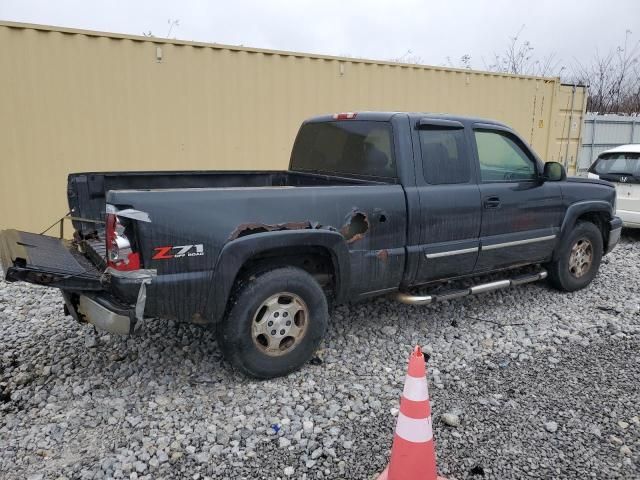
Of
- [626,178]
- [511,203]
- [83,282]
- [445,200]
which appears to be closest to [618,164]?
[626,178]

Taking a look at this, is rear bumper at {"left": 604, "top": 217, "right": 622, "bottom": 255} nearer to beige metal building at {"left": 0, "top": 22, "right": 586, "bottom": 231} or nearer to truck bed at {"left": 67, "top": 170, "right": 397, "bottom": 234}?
truck bed at {"left": 67, "top": 170, "right": 397, "bottom": 234}

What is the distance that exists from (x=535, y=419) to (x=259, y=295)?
73.0 inches

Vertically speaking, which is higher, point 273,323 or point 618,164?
point 618,164

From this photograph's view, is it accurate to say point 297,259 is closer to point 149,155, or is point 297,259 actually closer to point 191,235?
point 191,235

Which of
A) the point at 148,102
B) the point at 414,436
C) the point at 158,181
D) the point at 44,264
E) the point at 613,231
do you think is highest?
the point at 148,102

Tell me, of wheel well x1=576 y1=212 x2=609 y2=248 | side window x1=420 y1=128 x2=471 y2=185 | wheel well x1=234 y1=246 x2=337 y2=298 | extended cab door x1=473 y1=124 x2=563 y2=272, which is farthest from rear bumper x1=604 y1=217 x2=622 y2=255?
wheel well x1=234 y1=246 x2=337 y2=298

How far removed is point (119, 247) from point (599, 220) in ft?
16.3

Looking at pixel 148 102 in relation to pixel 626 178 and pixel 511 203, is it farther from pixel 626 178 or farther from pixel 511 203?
pixel 626 178

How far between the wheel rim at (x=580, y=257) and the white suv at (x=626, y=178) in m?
2.83

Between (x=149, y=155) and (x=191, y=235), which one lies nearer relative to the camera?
(x=191, y=235)

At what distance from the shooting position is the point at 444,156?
4238 millimetres

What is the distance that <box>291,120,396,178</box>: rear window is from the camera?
4086 mm

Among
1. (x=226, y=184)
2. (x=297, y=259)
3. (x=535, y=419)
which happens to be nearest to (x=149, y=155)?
(x=226, y=184)

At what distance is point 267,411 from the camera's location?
10.6 feet
